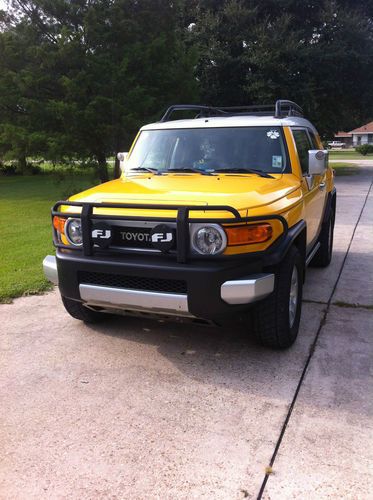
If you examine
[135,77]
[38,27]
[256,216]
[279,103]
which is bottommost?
[256,216]

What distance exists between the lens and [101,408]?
326cm

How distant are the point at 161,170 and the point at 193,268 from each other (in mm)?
1722

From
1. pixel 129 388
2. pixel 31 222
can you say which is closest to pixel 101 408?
pixel 129 388

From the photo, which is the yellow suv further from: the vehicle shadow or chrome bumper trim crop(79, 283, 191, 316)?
the vehicle shadow

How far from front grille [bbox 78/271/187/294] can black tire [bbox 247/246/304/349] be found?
682mm

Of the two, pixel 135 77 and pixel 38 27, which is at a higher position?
pixel 38 27

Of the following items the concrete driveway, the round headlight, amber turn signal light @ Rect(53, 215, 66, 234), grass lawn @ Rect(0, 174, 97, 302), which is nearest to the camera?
the concrete driveway

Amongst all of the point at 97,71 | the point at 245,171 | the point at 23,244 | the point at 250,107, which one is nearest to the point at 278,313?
the point at 245,171

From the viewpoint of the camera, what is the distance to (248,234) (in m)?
3.44

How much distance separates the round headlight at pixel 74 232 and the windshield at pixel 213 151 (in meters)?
1.26

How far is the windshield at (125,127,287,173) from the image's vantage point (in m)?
4.61

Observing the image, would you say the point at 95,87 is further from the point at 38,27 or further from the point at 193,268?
the point at 193,268

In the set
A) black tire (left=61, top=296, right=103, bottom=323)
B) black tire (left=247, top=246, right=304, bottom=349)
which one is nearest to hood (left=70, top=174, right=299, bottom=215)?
black tire (left=247, top=246, right=304, bottom=349)

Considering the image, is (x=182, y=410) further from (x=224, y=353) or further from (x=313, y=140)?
(x=313, y=140)
